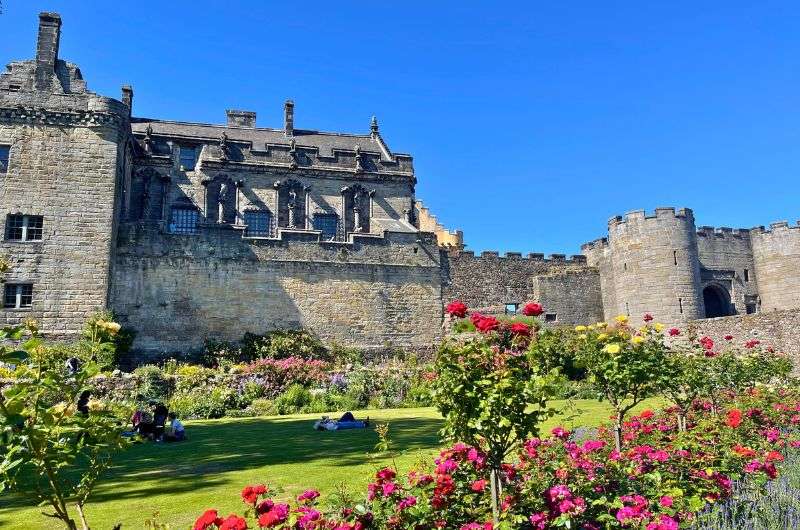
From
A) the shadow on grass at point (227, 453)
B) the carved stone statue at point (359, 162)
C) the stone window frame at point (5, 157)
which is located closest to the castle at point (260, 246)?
the stone window frame at point (5, 157)

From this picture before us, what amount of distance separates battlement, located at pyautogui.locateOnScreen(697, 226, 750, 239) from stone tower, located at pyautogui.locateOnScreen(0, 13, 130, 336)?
3416 centimetres

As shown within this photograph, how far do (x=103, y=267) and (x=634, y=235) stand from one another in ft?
92.6

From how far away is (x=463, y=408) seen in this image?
5.21 m

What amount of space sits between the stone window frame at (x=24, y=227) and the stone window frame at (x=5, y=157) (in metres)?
2.01

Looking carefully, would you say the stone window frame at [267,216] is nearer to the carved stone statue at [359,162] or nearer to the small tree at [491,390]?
the carved stone statue at [359,162]

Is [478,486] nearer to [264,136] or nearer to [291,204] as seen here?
[291,204]

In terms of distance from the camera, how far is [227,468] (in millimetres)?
9422

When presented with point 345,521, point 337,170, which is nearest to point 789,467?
point 345,521

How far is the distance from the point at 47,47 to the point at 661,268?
32898 mm

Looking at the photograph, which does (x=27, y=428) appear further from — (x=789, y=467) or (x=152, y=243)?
(x=152, y=243)

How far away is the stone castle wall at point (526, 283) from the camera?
109 ft

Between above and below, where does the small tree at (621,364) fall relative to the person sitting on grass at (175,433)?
above

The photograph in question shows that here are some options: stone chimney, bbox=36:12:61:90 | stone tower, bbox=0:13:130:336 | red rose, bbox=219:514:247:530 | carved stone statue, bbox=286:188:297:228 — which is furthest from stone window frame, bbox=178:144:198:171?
red rose, bbox=219:514:247:530

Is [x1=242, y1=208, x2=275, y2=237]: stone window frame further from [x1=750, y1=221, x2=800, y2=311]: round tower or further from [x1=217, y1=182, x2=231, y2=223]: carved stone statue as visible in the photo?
[x1=750, y1=221, x2=800, y2=311]: round tower
